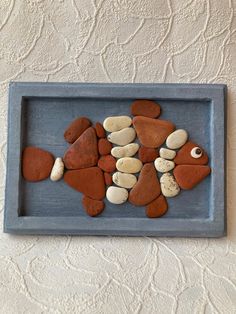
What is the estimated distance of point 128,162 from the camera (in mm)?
609

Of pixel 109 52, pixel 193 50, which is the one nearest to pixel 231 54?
pixel 193 50

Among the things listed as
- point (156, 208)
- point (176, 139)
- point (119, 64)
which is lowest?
point (156, 208)

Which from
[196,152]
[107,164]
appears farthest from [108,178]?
[196,152]

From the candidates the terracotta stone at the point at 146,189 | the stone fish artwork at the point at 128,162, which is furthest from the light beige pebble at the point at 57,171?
the terracotta stone at the point at 146,189

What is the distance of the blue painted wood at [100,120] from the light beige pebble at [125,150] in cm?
5

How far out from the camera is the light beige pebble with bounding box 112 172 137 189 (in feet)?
1.99

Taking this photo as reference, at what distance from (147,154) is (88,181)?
96 mm

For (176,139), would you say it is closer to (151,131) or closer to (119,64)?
(151,131)

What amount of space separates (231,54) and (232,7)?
0.07 metres

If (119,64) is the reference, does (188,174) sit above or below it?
below

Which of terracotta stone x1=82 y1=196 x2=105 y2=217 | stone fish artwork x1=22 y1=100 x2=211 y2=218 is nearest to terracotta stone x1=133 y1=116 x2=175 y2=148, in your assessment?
stone fish artwork x1=22 y1=100 x2=211 y2=218

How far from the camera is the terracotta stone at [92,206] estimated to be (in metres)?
0.61

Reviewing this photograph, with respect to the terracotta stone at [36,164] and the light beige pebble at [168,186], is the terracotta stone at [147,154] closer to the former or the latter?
the light beige pebble at [168,186]

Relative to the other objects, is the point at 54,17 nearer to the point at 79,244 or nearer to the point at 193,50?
the point at 193,50
